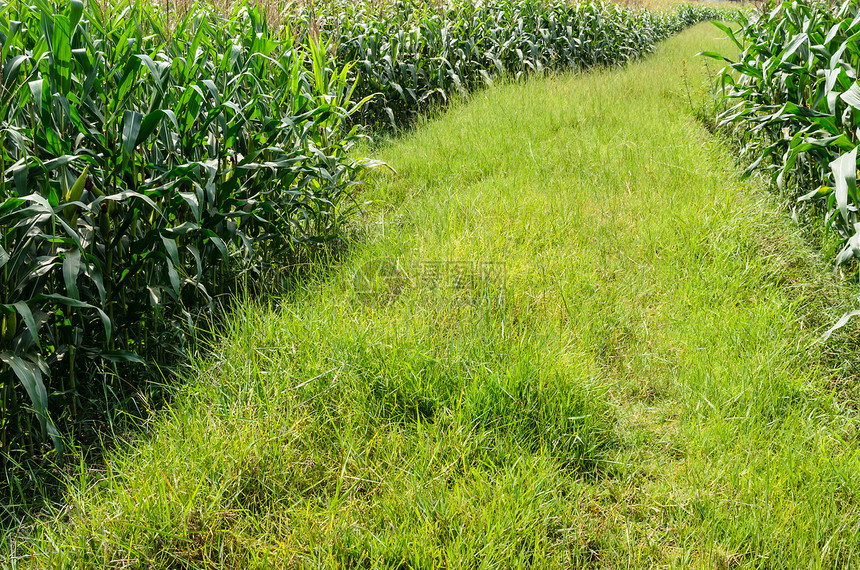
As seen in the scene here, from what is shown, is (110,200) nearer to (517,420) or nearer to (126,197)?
(126,197)

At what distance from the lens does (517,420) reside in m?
2.10

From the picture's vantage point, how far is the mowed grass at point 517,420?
66.7 inches

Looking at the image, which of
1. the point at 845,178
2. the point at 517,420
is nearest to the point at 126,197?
the point at 517,420

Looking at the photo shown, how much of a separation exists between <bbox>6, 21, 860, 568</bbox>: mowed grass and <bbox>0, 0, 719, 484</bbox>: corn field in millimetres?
309

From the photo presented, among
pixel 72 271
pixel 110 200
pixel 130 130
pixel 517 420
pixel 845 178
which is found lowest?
pixel 517 420

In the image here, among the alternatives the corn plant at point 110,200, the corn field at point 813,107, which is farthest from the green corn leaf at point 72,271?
the corn field at point 813,107

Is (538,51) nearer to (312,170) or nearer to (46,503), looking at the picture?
(312,170)

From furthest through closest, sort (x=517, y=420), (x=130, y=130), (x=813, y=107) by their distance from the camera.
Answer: (x=813, y=107) < (x=130, y=130) < (x=517, y=420)

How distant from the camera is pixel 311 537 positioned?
1.69 m

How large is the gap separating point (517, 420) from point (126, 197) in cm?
159

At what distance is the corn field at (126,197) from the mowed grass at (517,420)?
1.02 feet

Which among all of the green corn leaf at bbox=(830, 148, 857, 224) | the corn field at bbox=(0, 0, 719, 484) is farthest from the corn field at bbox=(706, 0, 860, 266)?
the corn field at bbox=(0, 0, 719, 484)

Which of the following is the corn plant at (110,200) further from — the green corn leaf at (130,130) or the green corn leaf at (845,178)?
the green corn leaf at (845,178)

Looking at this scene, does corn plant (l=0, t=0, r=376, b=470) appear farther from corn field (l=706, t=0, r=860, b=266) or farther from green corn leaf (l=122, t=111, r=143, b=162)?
corn field (l=706, t=0, r=860, b=266)
